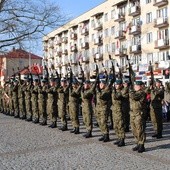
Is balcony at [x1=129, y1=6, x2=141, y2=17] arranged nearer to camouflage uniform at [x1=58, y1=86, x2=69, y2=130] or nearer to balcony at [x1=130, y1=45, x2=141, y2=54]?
balcony at [x1=130, y1=45, x2=141, y2=54]

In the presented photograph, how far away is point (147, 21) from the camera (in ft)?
153

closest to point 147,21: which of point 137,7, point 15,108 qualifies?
point 137,7

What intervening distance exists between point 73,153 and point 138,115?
70.9 inches

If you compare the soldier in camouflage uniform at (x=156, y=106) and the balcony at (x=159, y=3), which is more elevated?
the balcony at (x=159, y=3)

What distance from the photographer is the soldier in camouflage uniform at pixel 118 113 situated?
413 inches

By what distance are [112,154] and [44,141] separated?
272 cm

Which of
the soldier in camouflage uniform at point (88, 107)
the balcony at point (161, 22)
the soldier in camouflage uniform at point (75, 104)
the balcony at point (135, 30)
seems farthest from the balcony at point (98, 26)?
Result: the soldier in camouflage uniform at point (88, 107)

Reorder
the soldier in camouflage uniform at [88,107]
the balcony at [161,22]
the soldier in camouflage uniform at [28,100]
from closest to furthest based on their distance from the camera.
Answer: the soldier in camouflage uniform at [88,107]
the soldier in camouflage uniform at [28,100]
the balcony at [161,22]

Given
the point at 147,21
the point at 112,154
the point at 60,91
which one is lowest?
the point at 112,154

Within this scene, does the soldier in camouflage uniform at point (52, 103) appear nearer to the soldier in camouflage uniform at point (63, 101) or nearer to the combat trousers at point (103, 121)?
the soldier in camouflage uniform at point (63, 101)

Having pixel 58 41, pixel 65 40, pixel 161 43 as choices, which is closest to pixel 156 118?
pixel 161 43

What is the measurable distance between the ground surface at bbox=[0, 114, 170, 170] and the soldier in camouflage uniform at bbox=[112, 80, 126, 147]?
10.4 inches

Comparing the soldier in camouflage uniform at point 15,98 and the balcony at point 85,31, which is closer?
the soldier in camouflage uniform at point 15,98

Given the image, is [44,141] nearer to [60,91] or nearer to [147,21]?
[60,91]
